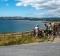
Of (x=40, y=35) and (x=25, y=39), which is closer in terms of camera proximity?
(x=25, y=39)

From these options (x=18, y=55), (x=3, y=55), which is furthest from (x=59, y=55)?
(x=3, y=55)

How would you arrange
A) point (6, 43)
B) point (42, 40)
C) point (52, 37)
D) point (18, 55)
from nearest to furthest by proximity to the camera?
point (18, 55)
point (6, 43)
point (42, 40)
point (52, 37)

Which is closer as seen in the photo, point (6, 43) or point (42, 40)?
point (6, 43)

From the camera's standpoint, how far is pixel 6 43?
19812 mm

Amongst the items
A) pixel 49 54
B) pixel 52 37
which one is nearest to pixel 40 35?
pixel 52 37

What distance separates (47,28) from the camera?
82.5ft

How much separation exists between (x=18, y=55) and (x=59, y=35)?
11.1 metres

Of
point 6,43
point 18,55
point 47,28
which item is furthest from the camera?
point 47,28

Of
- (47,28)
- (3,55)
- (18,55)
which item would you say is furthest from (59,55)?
(47,28)

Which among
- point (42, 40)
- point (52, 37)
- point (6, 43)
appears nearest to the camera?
point (6, 43)

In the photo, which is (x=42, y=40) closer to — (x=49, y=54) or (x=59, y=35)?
(x=59, y=35)

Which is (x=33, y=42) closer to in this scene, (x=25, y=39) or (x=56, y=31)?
(x=25, y=39)

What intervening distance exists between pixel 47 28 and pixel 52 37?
1.83 m

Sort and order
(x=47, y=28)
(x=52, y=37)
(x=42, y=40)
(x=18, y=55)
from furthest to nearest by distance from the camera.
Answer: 1. (x=47, y=28)
2. (x=52, y=37)
3. (x=42, y=40)
4. (x=18, y=55)
